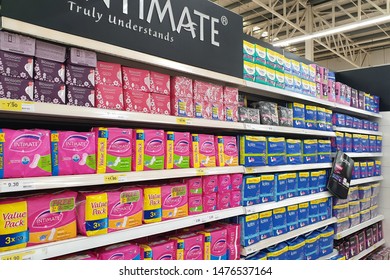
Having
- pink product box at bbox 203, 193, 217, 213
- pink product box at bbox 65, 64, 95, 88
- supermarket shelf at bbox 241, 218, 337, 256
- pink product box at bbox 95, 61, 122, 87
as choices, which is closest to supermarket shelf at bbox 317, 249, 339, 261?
supermarket shelf at bbox 241, 218, 337, 256

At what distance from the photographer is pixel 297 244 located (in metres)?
3.10

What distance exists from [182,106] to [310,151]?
6.21 feet

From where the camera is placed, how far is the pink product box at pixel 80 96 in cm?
158

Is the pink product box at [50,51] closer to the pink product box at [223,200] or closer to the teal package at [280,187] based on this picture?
the pink product box at [223,200]

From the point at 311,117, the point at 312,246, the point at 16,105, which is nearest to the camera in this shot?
the point at 16,105

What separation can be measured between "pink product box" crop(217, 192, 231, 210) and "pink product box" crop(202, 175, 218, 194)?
0.25 feet

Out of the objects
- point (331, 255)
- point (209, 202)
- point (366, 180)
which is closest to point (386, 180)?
point (366, 180)

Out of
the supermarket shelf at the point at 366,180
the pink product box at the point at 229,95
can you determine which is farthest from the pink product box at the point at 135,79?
Result: the supermarket shelf at the point at 366,180

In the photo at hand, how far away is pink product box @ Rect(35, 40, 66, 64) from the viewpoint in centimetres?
149

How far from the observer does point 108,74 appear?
1733mm

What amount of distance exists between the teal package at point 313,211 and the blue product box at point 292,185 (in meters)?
0.34

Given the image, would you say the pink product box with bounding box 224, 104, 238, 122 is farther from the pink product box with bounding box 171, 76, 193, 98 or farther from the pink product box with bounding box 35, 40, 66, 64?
the pink product box with bounding box 35, 40, 66, 64

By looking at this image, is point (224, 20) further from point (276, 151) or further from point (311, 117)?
point (311, 117)

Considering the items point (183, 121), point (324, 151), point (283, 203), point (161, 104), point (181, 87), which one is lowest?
point (283, 203)
